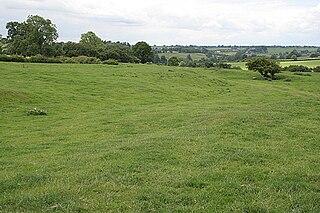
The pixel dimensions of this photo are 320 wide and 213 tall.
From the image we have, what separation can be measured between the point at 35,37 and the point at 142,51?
32.1m

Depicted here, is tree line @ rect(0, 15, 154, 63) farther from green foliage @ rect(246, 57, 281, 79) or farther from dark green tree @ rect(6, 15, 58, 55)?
green foliage @ rect(246, 57, 281, 79)

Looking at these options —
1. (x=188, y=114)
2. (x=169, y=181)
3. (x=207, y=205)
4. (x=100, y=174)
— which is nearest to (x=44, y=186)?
(x=100, y=174)

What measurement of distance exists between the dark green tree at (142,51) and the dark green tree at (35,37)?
84.8 ft

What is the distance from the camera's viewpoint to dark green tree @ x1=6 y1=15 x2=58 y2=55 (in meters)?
75.4

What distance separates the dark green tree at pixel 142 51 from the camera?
9831cm

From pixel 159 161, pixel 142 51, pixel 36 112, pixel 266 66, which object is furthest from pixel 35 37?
pixel 159 161

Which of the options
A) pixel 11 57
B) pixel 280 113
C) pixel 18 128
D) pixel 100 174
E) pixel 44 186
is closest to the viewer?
pixel 44 186

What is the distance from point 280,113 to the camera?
71.7 ft

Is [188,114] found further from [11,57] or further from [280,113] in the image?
[11,57]

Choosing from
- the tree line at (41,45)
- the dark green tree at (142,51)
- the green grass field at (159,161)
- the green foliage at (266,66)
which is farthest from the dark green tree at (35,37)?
the green grass field at (159,161)

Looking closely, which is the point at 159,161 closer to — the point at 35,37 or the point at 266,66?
the point at 266,66

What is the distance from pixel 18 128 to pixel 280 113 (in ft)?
Result: 52.5

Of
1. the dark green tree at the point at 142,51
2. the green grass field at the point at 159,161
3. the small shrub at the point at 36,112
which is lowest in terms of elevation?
the small shrub at the point at 36,112

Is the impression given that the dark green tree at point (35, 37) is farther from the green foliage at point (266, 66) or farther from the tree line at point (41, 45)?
the green foliage at point (266, 66)
